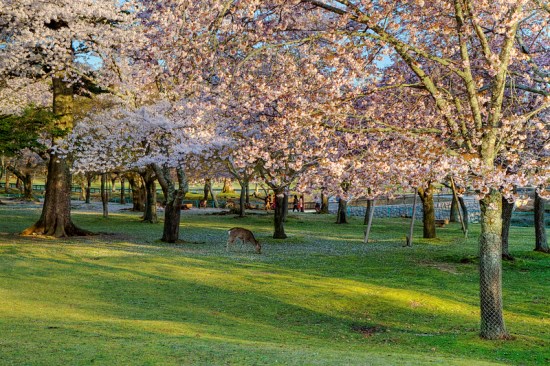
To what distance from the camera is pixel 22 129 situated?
26.9 meters

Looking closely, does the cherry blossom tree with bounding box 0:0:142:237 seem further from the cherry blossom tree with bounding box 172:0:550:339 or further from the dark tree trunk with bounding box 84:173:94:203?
the dark tree trunk with bounding box 84:173:94:203

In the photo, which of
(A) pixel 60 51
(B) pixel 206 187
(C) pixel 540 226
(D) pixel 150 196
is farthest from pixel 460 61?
(B) pixel 206 187

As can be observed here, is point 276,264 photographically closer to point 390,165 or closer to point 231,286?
point 231,286

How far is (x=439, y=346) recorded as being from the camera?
12.6 metres

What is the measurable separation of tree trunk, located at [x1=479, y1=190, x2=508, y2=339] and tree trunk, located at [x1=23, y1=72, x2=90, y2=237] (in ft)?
81.6

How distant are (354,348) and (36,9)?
25.9m

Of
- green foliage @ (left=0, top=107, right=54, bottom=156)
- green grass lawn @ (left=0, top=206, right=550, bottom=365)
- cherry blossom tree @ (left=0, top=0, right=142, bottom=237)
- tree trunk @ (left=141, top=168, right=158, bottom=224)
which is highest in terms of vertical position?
cherry blossom tree @ (left=0, top=0, right=142, bottom=237)

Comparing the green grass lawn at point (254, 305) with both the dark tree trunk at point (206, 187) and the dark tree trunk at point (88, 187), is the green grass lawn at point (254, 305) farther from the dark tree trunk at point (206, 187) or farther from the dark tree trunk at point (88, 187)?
the dark tree trunk at point (206, 187)

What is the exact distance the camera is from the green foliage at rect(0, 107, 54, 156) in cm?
2523

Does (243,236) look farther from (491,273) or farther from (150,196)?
(150,196)

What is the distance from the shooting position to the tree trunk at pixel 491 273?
12969 millimetres

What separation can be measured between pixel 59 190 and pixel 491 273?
2578 cm

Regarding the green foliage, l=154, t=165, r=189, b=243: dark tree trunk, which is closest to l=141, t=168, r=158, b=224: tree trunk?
l=154, t=165, r=189, b=243: dark tree trunk

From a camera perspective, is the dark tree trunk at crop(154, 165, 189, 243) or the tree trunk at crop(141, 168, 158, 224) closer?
the dark tree trunk at crop(154, 165, 189, 243)
